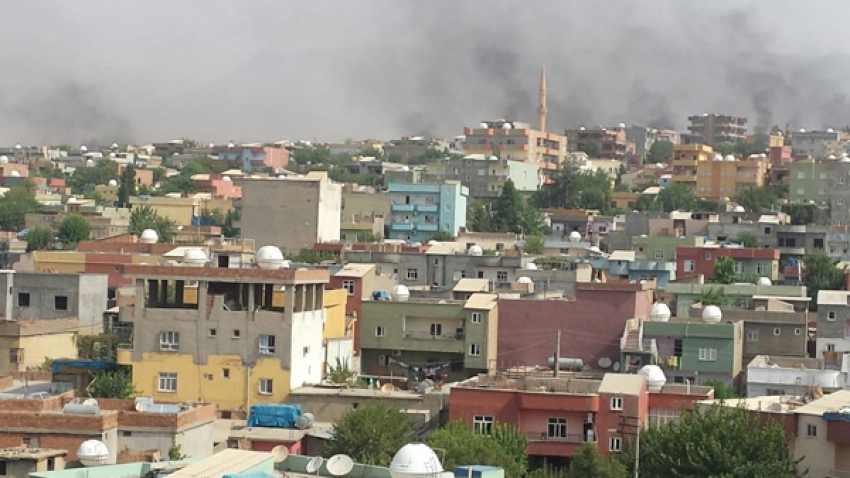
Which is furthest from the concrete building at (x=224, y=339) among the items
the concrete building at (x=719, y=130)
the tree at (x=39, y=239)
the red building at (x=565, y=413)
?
the concrete building at (x=719, y=130)

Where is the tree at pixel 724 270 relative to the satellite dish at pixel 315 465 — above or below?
above

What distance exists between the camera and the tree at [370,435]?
27250 millimetres

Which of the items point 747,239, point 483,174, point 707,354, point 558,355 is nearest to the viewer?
point 558,355

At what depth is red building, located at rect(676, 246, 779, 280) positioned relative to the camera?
5269 centimetres

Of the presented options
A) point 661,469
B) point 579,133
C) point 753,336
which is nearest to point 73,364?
point 661,469

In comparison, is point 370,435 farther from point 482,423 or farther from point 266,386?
point 266,386

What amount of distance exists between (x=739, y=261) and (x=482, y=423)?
25.1 m

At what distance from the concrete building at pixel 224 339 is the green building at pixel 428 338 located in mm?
4314

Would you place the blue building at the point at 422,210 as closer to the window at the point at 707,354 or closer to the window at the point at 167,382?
the window at the point at 707,354

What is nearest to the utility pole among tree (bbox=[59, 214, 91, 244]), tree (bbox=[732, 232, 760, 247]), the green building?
the green building

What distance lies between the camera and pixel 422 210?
6594cm

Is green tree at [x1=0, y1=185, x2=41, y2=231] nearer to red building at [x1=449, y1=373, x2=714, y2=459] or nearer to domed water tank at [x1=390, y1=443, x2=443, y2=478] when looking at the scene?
red building at [x1=449, y1=373, x2=714, y2=459]

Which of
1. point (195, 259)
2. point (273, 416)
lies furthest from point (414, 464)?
point (195, 259)

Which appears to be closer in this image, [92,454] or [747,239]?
[92,454]
